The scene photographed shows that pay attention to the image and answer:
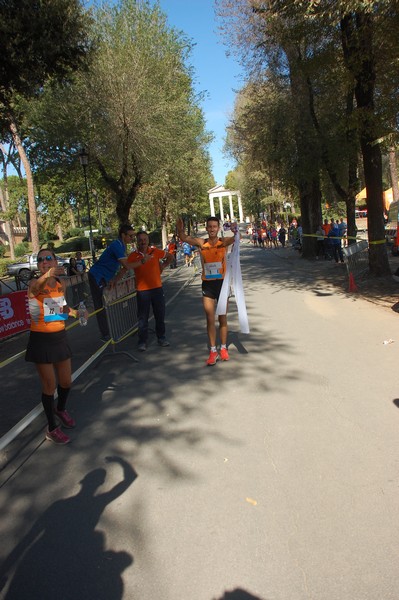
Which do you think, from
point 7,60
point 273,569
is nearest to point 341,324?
point 273,569

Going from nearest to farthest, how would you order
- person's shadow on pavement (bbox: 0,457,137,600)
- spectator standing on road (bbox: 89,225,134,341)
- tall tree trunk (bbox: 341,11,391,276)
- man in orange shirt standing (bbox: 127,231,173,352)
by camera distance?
person's shadow on pavement (bbox: 0,457,137,600) < man in orange shirt standing (bbox: 127,231,173,352) < spectator standing on road (bbox: 89,225,134,341) < tall tree trunk (bbox: 341,11,391,276)

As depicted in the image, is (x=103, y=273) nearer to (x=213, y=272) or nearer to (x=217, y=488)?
(x=213, y=272)

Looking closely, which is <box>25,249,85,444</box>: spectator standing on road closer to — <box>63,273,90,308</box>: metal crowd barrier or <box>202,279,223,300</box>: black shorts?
<box>202,279,223,300</box>: black shorts

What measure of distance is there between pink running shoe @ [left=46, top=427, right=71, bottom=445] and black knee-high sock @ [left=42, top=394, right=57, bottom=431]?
0.04 m

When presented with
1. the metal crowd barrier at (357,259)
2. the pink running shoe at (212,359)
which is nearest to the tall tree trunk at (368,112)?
the metal crowd barrier at (357,259)

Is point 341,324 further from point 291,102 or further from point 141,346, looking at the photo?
point 291,102

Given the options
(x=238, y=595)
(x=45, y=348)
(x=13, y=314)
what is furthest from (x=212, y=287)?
(x=13, y=314)

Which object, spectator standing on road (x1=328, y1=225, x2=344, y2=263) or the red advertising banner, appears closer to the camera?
the red advertising banner

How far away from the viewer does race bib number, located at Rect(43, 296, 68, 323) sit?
4.22 metres

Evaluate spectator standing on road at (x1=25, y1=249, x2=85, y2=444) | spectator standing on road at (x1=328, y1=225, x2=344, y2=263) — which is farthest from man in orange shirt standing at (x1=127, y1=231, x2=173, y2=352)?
spectator standing on road at (x1=328, y1=225, x2=344, y2=263)

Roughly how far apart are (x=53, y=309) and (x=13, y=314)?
23.9 ft

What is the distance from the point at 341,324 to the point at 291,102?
1335 centimetres

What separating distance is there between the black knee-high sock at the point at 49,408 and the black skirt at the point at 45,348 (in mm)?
353

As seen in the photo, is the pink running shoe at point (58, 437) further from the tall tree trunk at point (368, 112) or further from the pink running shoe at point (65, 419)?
the tall tree trunk at point (368, 112)
